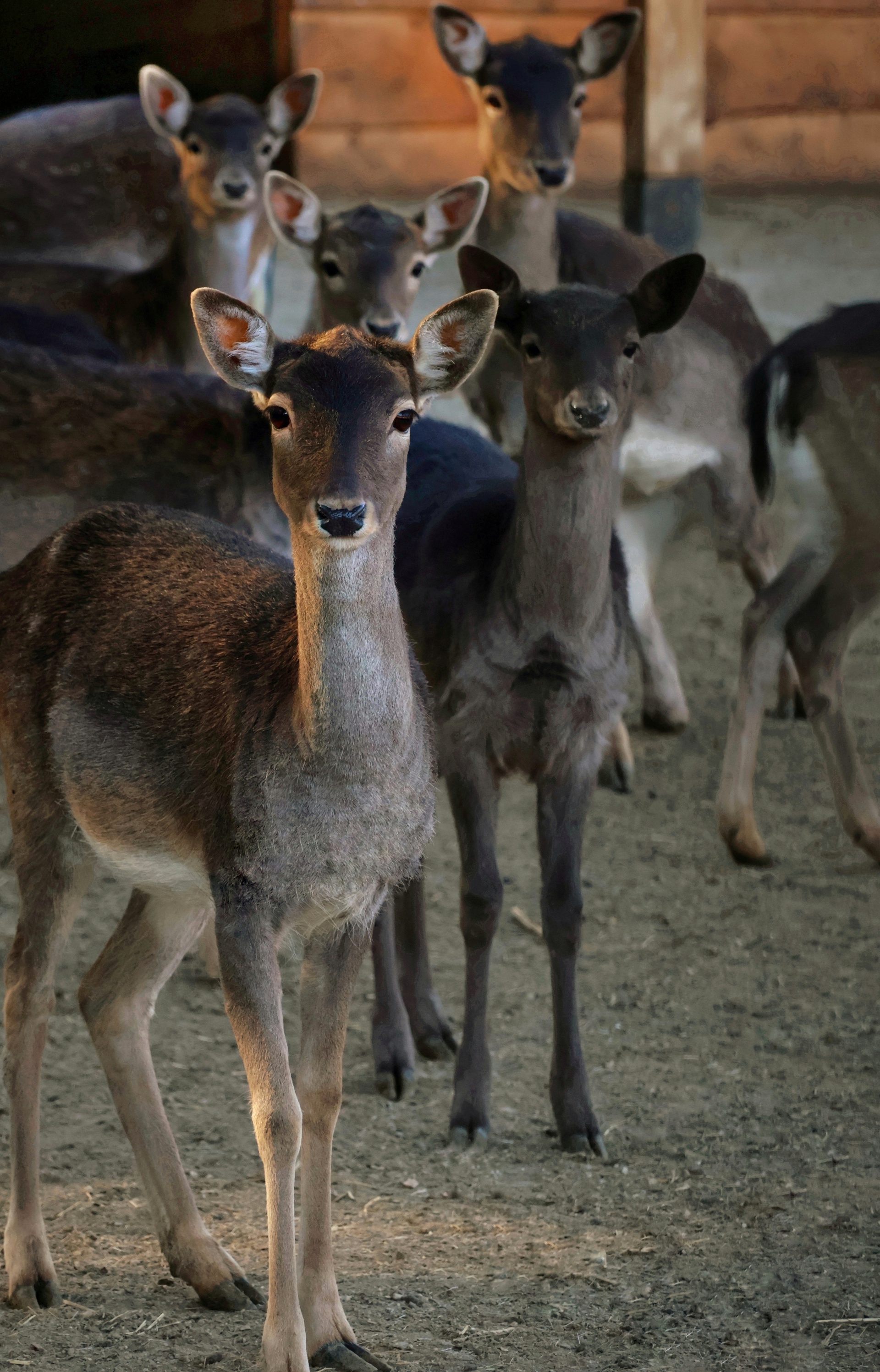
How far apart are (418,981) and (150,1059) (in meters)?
1.19

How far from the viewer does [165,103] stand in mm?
6758

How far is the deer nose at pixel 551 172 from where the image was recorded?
20.8 feet

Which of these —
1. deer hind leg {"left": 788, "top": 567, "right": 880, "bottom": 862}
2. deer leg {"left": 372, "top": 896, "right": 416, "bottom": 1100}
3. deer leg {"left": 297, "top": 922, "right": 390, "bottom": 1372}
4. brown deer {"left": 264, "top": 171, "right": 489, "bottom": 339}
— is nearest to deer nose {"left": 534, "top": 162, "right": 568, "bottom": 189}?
brown deer {"left": 264, "top": 171, "right": 489, "bottom": 339}

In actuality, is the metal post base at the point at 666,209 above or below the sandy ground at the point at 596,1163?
above

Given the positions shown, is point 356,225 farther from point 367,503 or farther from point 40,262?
point 367,503

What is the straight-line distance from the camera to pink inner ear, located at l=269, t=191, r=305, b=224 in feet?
19.7

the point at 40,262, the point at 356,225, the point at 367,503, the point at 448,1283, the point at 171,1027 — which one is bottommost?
the point at 171,1027

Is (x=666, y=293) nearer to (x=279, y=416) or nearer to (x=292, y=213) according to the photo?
(x=279, y=416)

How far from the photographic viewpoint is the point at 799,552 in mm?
5777

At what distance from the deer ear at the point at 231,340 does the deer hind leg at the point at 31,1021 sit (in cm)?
93

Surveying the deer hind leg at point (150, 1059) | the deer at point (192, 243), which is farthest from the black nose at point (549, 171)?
the deer hind leg at point (150, 1059)

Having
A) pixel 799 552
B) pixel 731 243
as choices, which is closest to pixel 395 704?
pixel 799 552

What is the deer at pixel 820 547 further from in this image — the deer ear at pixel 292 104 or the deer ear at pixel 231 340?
the deer ear at pixel 231 340

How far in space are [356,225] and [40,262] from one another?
5.92 ft
